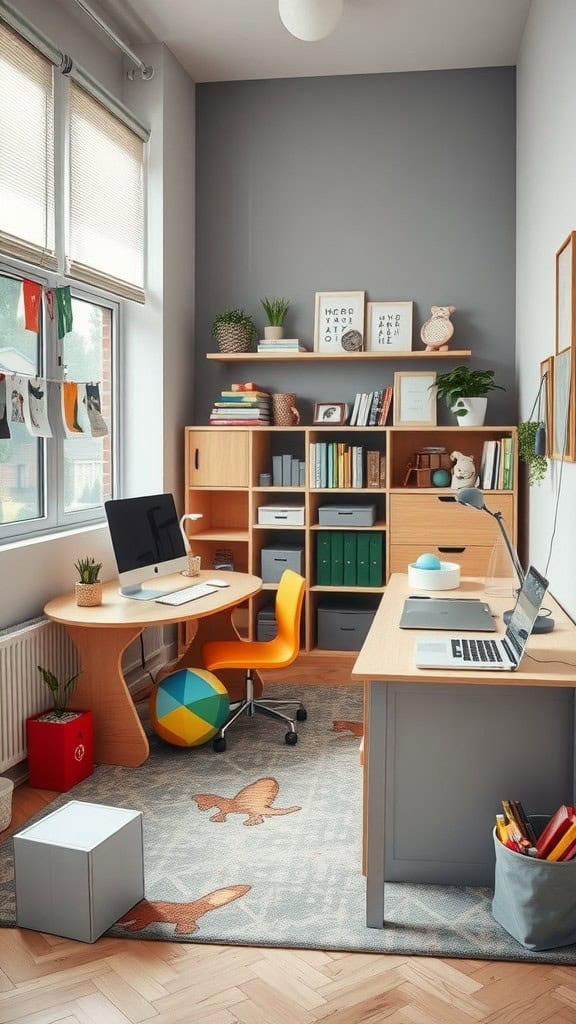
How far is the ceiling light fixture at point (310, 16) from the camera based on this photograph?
4.09 metres

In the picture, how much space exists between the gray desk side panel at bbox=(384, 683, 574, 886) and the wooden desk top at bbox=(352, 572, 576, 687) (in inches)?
4.1

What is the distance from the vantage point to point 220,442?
202 inches

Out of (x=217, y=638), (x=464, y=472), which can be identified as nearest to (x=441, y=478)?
(x=464, y=472)

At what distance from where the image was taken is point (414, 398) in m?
5.04

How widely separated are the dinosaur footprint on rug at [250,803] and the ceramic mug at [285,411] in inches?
92.6

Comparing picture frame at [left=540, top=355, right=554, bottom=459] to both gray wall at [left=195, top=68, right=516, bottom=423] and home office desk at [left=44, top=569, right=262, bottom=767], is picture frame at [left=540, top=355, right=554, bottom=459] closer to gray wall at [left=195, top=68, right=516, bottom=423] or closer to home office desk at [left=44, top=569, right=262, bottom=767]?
gray wall at [left=195, top=68, right=516, bottom=423]

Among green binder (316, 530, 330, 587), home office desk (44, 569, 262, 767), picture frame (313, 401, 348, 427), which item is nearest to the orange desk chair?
home office desk (44, 569, 262, 767)

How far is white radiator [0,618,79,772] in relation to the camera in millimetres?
3332

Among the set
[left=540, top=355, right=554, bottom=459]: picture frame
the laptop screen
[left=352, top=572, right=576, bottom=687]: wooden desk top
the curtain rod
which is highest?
the curtain rod

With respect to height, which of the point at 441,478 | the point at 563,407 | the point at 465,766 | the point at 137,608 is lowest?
the point at 465,766

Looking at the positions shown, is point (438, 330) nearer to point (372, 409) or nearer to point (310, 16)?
point (372, 409)

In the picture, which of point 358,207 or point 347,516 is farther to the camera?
point 358,207

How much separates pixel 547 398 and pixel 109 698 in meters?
2.12

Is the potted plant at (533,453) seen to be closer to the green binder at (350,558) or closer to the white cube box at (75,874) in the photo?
the green binder at (350,558)
